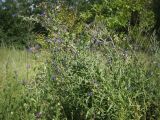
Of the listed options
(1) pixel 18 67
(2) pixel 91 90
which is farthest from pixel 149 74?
(1) pixel 18 67

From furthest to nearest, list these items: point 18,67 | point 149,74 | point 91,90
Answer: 1. point 18,67
2. point 149,74
3. point 91,90

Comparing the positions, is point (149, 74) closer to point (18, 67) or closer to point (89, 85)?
point (89, 85)

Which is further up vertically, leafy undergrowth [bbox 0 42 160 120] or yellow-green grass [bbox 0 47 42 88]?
leafy undergrowth [bbox 0 42 160 120]

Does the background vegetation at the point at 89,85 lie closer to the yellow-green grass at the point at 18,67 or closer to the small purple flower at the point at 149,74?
the small purple flower at the point at 149,74

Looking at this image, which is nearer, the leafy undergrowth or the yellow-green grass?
the leafy undergrowth

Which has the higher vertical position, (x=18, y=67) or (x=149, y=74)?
(x=149, y=74)

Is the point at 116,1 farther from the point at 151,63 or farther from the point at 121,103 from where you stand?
the point at 121,103

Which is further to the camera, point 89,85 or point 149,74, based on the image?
point 149,74

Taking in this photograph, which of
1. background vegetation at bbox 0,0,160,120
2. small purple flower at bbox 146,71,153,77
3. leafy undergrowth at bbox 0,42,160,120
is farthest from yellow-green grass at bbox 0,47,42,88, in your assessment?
small purple flower at bbox 146,71,153,77

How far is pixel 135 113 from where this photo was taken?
4.21 m

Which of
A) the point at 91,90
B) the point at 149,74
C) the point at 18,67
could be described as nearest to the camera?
the point at 91,90

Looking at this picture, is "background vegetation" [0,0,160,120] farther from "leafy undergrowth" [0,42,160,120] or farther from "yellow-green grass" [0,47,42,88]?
"yellow-green grass" [0,47,42,88]

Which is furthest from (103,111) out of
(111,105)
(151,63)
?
(151,63)

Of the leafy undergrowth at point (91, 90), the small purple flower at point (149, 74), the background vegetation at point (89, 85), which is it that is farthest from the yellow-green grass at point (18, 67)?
the small purple flower at point (149, 74)
